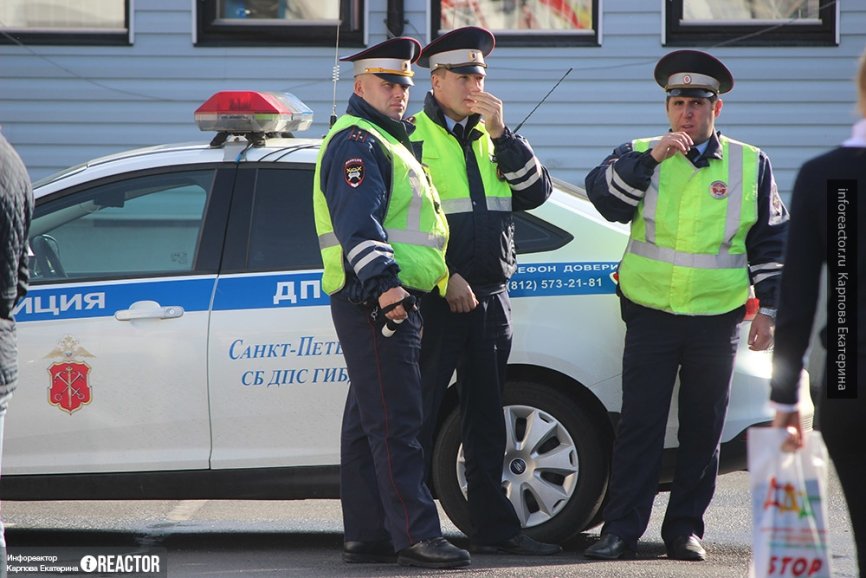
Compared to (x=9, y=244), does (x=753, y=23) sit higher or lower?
higher

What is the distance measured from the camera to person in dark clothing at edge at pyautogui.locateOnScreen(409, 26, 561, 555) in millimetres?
5516

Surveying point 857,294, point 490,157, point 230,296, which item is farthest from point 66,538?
point 857,294

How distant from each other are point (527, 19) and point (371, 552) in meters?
6.33

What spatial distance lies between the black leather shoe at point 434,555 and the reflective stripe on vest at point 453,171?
3.97ft

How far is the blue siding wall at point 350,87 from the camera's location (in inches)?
432

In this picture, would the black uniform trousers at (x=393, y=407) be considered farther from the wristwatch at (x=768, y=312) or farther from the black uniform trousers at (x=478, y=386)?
the wristwatch at (x=768, y=312)

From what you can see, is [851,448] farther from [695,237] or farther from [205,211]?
[205,211]

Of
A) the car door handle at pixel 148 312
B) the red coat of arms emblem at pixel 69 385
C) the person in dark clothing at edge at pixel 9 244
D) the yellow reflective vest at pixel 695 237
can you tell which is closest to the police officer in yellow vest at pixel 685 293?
the yellow reflective vest at pixel 695 237

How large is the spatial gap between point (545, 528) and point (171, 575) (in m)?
1.44

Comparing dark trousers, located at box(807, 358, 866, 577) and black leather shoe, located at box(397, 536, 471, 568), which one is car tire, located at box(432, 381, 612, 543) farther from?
dark trousers, located at box(807, 358, 866, 577)

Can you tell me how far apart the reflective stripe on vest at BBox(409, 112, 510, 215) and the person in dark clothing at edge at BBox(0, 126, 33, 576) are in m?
1.80

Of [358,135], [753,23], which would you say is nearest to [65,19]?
[753,23]

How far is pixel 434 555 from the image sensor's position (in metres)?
5.26

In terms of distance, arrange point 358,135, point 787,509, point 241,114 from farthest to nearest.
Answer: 1. point 241,114
2. point 358,135
3. point 787,509
